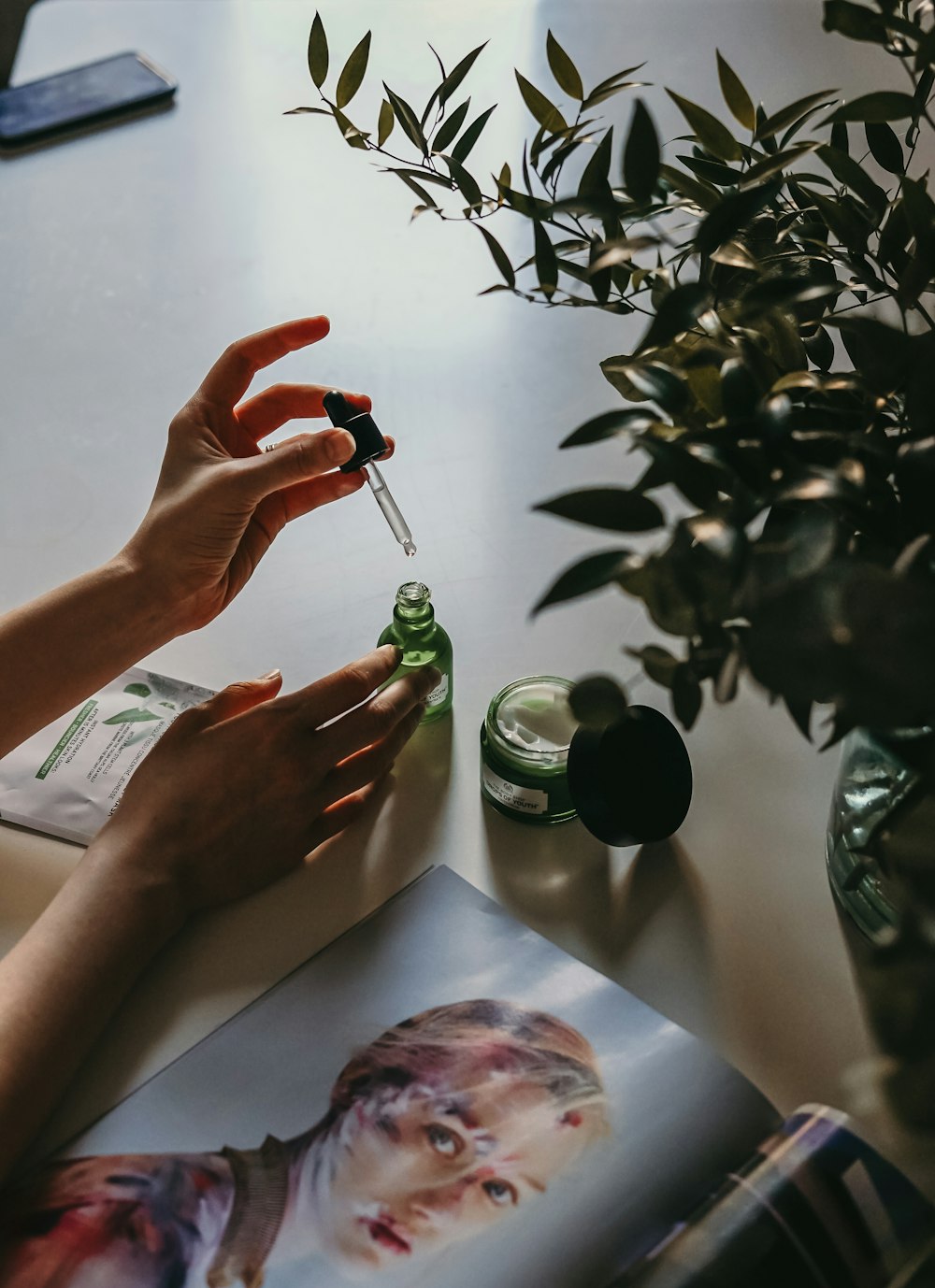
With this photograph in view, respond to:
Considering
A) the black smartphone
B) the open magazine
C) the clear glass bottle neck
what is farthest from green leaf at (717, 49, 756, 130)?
the black smartphone

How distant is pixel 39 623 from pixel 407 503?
309 mm

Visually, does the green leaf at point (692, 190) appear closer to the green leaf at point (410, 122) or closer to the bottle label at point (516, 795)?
the green leaf at point (410, 122)

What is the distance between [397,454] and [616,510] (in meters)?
0.60

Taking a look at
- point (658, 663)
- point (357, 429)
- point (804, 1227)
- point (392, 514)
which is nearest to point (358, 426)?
point (357, 429)

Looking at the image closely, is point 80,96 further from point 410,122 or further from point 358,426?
point 410,122

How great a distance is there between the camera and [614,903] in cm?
69

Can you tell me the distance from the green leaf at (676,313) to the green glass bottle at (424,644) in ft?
1.20

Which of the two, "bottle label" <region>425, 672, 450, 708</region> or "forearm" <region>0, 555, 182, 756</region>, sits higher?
"forearm" <region>0, 555, 182, 756</region>

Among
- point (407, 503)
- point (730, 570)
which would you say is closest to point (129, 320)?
point (407, 503)

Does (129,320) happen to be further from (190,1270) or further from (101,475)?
(190,1270)

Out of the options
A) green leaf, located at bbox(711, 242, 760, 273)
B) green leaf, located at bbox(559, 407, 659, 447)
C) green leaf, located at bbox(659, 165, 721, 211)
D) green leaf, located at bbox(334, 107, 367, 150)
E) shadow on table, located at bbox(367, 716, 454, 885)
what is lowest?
shadow on table, located at bbox(367, 716, 454, 885)

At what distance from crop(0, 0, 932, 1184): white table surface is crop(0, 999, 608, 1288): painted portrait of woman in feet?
0.18

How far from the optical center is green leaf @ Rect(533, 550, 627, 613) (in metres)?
0.39

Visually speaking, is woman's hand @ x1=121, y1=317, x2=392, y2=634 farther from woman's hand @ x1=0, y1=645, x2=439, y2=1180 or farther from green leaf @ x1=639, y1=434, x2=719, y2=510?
→ green leaf @ x1=639, y1=434, x2=719, y2=510
